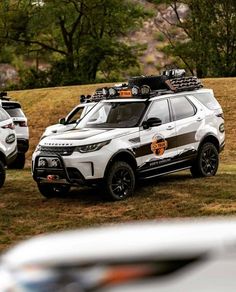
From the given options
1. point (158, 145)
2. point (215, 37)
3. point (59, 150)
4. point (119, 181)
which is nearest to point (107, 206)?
point (119, 181)

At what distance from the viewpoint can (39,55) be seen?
5719 centimetres

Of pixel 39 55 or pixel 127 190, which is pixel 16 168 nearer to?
pixel 127 190

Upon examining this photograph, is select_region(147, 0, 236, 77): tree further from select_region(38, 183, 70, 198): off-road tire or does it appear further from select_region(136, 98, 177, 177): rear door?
select_region(38, 183, 70, 198): off-road tire

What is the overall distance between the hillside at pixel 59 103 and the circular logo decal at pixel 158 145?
11148 mm

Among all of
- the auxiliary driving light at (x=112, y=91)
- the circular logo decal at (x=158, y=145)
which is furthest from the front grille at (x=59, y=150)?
the auxiliary driving light at (x=112, y=91)

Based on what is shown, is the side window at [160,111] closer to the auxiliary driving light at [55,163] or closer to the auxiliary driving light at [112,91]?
the auxiliary driving light at [112,91]

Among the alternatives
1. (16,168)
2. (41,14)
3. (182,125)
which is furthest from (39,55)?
(182,125)

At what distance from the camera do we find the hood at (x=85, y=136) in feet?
39.7

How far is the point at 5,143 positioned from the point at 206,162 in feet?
12.3

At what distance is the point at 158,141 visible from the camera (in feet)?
43.0

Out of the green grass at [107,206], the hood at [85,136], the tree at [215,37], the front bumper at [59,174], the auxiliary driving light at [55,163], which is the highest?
the tree at [215,37]

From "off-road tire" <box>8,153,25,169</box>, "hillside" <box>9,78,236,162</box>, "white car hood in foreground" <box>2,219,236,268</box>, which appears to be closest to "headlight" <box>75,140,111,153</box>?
"off-road tire" <box>8,153,25,169</box>

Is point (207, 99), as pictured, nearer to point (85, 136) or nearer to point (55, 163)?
point (85, 136)

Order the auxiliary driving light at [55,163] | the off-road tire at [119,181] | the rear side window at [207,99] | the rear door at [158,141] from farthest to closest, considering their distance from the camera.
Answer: the rear side window at [207,99]
the rear door at [158,141]
the auxiliary driving light at [55,163]
the off-road tire at [119,181]
